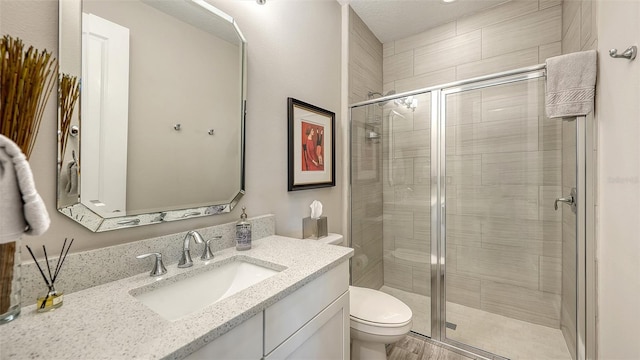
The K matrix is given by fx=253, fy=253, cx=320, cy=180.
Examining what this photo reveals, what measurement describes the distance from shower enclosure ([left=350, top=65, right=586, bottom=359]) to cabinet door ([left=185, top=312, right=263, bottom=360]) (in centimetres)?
161

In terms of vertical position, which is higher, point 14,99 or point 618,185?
point 14,99

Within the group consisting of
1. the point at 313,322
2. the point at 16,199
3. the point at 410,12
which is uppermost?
the point at 410,12

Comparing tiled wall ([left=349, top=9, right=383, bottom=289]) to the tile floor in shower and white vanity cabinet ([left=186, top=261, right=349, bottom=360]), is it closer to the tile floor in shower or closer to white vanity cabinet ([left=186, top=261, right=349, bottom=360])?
the tile floor in shower

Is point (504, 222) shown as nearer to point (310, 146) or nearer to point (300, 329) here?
point (310, 146)

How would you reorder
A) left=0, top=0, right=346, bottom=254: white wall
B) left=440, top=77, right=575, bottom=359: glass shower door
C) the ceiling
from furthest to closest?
the ceiling, left=440, top=77, right=575, bottom=359: glass shower door, left=0, top=0, right=346, bottom=254: white wall

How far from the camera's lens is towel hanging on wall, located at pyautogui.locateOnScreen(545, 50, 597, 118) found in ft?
4.28

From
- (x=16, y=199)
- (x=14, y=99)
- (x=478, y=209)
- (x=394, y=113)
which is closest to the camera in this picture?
(x=16, y=199)

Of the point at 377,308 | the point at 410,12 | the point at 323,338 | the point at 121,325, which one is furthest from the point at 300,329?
the point at 410,12

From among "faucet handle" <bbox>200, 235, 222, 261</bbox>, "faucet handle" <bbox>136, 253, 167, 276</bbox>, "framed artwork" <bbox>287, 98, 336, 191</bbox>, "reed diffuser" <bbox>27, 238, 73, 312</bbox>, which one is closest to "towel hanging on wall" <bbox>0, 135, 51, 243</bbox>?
"reed diffuser" <bbox>27, 238, 73, 312</bbox>

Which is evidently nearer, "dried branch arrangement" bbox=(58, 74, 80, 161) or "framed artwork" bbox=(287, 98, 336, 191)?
"dried branch arrangement" bbox=(58, 74, 80, 161)

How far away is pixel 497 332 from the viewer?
6.14 ft

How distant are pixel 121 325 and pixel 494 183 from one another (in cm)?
222

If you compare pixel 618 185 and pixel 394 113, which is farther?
pixel 394 113

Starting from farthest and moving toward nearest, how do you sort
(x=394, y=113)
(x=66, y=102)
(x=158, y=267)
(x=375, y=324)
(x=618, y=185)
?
1. (x=394, y=113)
2. (x=375, y=324)
3. (x=618, y=185)
4. (x=158, y=267)
5. (x=66, y=102)
